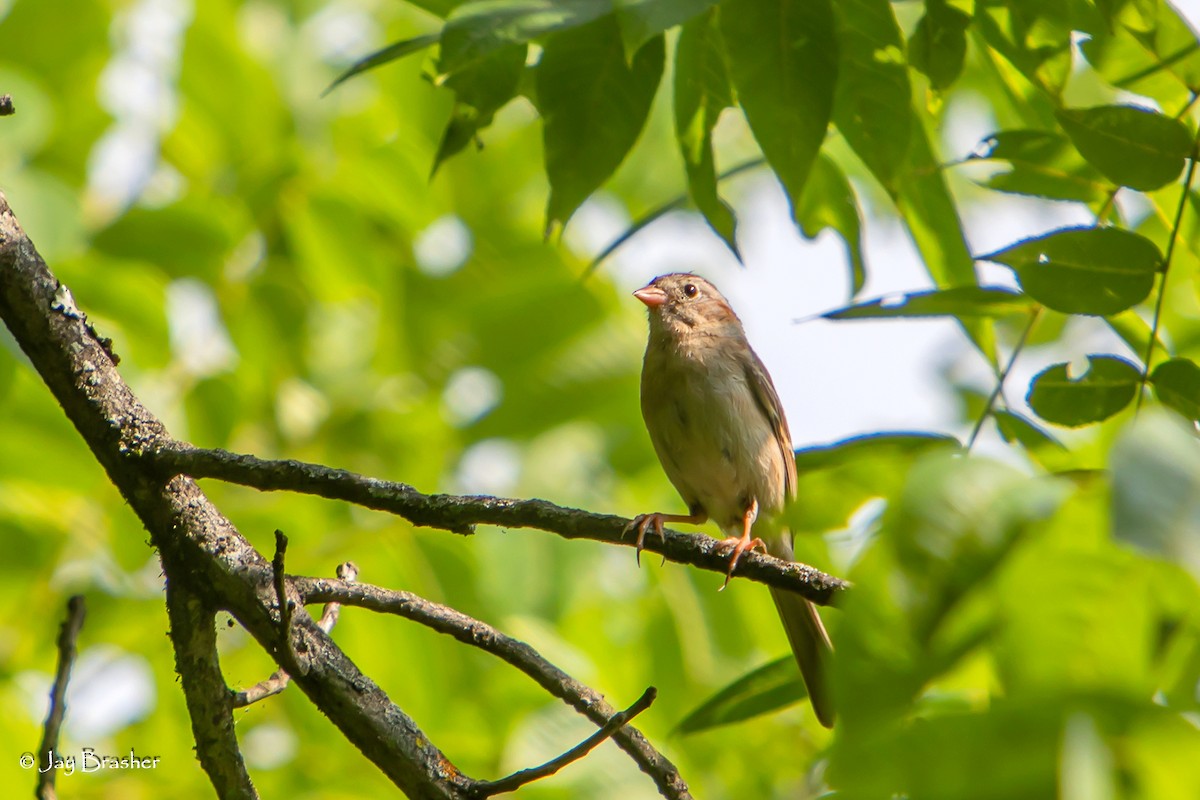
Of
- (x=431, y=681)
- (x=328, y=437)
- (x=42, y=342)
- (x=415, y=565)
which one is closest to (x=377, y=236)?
(x=328, y=437)

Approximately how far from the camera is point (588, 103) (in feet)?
10.2

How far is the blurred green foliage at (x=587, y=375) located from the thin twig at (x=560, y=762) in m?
0.34

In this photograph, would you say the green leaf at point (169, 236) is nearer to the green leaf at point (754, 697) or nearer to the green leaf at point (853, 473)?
the green leaf at point (754, 697)

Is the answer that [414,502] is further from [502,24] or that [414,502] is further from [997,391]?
[997,391]

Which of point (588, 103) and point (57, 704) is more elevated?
point (588, 103)

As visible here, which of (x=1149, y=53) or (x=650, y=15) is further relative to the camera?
(x=1149, y=53)

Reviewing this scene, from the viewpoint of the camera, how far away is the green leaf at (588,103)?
10.1ft

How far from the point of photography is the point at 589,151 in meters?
3.13

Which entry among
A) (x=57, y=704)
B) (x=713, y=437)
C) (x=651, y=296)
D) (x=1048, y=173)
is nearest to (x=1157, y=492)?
(x=1048, y=173)

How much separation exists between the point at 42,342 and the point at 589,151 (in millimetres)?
1512

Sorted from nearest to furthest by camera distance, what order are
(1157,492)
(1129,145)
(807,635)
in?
(1157,492)
(1129,145)
(807,635)

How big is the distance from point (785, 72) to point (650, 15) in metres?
0.51

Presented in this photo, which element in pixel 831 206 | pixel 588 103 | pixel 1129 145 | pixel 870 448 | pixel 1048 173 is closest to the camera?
pixel 870 448

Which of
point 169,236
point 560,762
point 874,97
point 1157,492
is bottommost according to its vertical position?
point 1157,492
